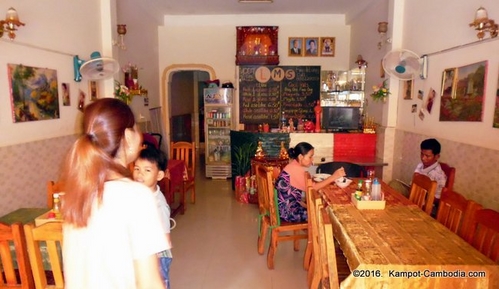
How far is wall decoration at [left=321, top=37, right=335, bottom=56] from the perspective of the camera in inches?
265

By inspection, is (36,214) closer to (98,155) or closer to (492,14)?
(98,155)

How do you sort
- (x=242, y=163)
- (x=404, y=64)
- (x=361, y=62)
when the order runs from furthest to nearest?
(x=361, y=62)
(x=242, y=163)
(x=404, y=64)

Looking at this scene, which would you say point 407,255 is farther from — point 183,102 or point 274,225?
point 183,102

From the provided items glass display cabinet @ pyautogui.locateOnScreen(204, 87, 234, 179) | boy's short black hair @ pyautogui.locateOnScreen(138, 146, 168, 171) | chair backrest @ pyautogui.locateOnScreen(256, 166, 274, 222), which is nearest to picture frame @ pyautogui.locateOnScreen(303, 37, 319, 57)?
glass display cabinet @ pyautogui.locateOnScreen(204, 87, 234, 179)

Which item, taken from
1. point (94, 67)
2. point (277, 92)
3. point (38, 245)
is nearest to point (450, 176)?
point (38, 245)

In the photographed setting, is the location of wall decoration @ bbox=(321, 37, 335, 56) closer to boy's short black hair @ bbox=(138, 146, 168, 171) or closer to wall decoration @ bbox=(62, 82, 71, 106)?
wall decoration @ bbox=(62, 82, 71, 106)

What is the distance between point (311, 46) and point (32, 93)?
16.6 ft

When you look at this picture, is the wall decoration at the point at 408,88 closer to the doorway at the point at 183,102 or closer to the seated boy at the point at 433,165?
the seated boy at the point at 433,165

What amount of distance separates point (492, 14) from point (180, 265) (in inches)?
133

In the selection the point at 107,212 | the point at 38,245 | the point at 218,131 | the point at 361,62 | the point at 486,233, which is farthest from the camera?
the point at 218,131

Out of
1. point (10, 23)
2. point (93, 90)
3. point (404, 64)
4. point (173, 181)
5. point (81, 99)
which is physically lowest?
point (173, 181)

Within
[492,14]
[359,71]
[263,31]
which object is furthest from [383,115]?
[263,31]

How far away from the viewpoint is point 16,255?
1.68 metres

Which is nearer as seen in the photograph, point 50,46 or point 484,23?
point 484,23
